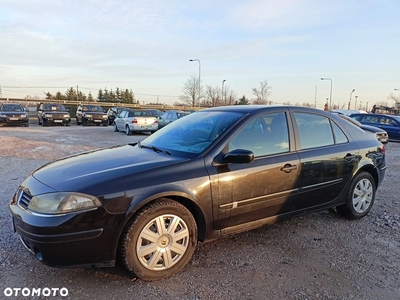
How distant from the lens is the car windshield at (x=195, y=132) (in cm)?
328

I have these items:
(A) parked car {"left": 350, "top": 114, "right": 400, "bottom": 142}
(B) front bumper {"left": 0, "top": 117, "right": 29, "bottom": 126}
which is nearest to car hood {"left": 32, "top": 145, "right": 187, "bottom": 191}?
(A) parked car {"left": 350, "top": 114, "right": 400, "bottom": 142}

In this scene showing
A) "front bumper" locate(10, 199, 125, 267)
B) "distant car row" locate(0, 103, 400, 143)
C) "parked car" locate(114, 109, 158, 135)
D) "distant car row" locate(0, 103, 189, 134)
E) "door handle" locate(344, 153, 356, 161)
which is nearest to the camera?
"front bumper" locate(10, 199, 125, 267)

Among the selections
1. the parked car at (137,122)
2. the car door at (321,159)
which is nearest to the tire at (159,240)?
the car door at (321,159)

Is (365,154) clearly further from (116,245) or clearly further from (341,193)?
(116,245)

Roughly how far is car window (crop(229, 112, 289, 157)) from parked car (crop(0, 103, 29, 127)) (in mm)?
Answer: 20242

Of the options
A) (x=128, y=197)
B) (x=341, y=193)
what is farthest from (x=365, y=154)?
(x=128, y=197)

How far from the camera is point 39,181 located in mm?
2834

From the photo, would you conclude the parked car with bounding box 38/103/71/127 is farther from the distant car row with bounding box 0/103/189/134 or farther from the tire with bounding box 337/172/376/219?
the tire with bounding box 337/172/376/219

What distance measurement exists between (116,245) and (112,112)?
26.2 metres

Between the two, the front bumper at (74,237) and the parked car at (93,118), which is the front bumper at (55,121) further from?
the front bumper at (74,237)

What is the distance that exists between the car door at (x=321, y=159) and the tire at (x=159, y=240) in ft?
4.86

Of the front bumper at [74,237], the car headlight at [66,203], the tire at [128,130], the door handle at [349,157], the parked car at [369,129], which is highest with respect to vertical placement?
the parked car at [369,129]

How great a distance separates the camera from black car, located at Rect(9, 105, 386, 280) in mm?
2461

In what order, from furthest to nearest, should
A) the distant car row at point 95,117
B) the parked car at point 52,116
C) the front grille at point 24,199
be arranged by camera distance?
the parked car at point 52,116
the distant car row at point 95,117
the front grille at point 24,199
